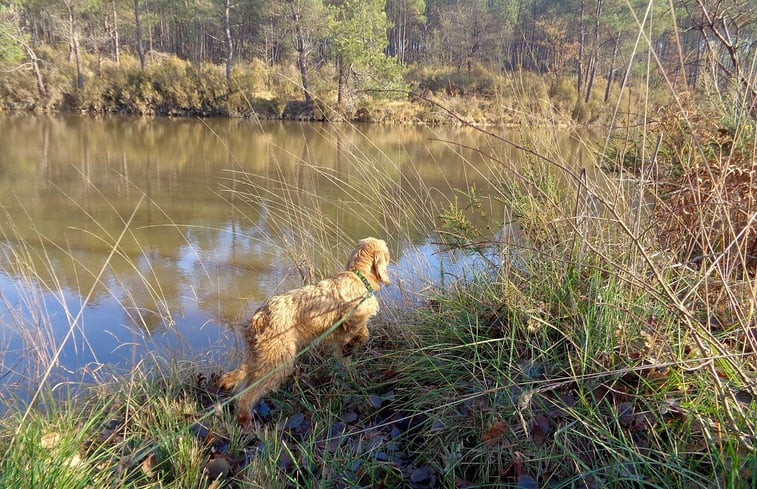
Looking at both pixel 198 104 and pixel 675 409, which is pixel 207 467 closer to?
pixel 675 409

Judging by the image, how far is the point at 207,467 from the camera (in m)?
1.99

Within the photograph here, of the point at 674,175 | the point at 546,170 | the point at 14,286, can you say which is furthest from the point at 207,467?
the point at 14,286

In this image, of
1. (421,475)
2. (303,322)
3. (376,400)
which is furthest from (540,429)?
(303,322)

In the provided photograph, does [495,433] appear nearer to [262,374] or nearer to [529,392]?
[529,392]

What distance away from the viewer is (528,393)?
162 centimetres

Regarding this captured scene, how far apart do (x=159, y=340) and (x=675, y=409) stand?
3363 millimetres

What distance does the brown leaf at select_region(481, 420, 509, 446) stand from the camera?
1.81 metres

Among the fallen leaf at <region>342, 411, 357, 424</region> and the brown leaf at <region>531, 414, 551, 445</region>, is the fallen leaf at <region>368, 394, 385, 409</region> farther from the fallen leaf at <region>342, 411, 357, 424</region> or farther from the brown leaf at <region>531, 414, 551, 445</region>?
the brown leaf at <region>531, 414, 551, 445</region>

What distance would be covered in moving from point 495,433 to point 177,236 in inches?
214

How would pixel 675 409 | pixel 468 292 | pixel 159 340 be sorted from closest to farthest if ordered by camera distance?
pixel 675 409 < pixel 468 292 < pixel 159 340

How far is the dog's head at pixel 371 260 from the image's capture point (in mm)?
2924

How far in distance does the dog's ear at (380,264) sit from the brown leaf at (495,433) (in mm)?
1298

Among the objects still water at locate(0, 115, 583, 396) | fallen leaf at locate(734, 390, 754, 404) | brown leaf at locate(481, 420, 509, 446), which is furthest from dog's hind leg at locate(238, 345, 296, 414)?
fallen leaf at locate(734, 390, 754, 404)

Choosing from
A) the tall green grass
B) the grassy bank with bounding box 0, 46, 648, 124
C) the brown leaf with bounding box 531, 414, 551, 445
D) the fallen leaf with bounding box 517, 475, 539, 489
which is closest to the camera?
the tall green grass
